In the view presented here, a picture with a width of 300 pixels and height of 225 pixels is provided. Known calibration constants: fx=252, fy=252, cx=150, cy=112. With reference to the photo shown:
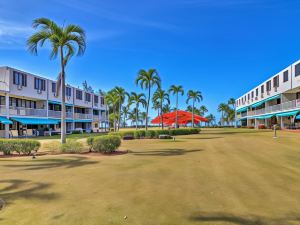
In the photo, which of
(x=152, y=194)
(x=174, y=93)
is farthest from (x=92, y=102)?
(x=152, y=194)

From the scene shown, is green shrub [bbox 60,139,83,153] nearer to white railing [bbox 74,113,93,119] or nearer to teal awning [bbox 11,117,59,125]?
teal awning [bbox 11,117,59,125]

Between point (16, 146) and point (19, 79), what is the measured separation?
22.7 meters

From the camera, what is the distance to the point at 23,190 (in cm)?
697

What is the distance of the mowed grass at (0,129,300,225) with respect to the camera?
5.05 meters

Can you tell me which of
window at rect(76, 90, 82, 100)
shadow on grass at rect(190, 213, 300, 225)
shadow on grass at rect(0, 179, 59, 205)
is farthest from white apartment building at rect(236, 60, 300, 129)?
window at rect(76, 90, 82, 100)

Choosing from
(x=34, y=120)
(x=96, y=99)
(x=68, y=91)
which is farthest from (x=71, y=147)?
(x=96, y=99)

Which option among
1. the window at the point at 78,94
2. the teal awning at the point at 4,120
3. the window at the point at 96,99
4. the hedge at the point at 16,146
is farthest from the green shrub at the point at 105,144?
the window at the point at 96,99

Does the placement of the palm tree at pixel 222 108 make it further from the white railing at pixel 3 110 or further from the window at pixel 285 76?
the white railing at pixel 3 110

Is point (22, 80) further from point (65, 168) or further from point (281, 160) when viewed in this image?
point (281, 160)

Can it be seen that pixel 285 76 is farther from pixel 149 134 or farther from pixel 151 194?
pixel 151 194

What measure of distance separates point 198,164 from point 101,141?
235 inches

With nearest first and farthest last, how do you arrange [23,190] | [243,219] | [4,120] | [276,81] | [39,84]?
[243,219]
[23,190]
[4,120]
[39,84]
[276,81]

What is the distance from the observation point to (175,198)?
623cm

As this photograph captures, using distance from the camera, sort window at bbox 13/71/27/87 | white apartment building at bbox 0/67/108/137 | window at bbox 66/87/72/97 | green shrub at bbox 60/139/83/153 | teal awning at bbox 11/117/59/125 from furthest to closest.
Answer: window at bbox 66/87/72/97 < window at bbox 13/71/27/87 < teal awning at bbox 11/117/59/125 < white apartment building at bbox 0/67/108/137 < green shrub at bbox 60/139/83/153
